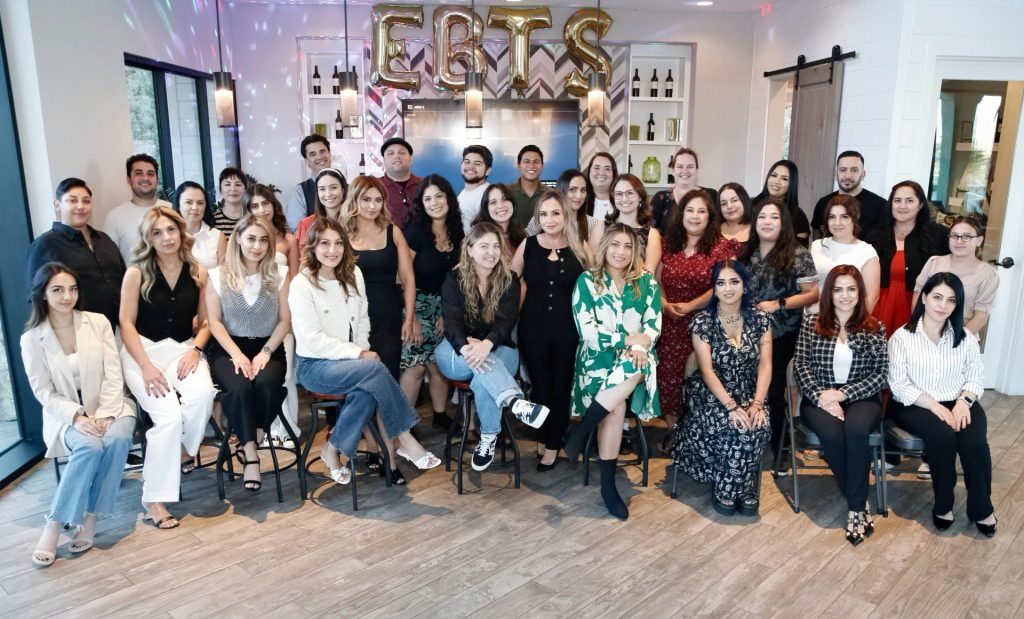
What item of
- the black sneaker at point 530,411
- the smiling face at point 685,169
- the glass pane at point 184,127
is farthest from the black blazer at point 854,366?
the glass pane at point 184,127

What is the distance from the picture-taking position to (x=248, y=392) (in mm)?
3465

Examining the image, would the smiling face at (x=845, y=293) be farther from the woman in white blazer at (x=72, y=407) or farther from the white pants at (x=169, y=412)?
the woman in white blazer at (x=72, y=407)

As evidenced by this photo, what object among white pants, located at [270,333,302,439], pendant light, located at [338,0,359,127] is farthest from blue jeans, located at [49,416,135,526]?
pendant light, located at [338,0,359,127]

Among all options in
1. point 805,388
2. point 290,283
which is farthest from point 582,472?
point 290,283

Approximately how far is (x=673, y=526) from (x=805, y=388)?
94 centimetres

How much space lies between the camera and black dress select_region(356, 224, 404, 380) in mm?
3760

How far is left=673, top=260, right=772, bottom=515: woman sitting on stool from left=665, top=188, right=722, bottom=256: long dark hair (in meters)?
0.42

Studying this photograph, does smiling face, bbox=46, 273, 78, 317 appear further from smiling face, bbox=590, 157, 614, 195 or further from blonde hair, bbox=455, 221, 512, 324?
smiling face, bbox=590, 157, 614, 195

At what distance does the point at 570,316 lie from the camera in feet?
12.2

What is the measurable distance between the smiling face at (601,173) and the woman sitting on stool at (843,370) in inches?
62.6

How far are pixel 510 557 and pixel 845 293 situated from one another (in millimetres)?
1987

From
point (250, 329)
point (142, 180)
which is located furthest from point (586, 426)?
point (142, 180)

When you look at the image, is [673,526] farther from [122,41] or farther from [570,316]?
[122,41]

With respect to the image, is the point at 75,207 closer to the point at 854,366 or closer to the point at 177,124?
the point at 177,124
